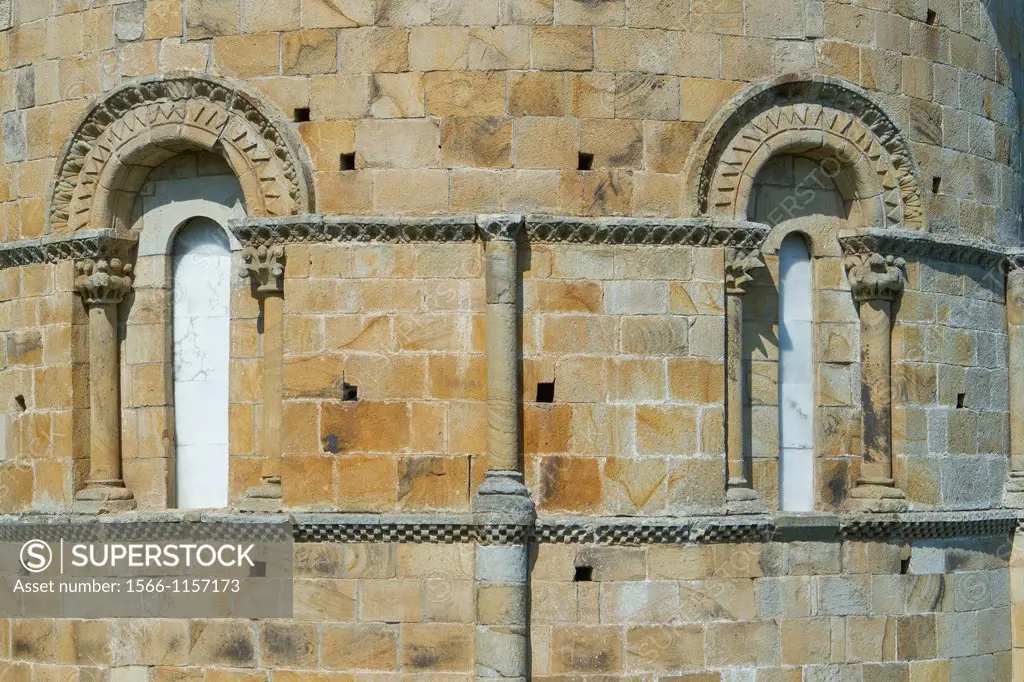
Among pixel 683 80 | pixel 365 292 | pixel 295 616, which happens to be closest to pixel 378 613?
pixel 295 616

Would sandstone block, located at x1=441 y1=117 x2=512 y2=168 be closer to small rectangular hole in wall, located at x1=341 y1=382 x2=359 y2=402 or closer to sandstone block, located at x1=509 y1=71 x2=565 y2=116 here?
sandstone block, located at x1=509 y1=71 x2=565 y2=116

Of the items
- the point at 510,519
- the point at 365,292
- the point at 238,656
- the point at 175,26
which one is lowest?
the point at 238,656

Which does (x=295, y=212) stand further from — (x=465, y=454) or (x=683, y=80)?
(x=683, y=80)

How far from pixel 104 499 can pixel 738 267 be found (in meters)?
5.11

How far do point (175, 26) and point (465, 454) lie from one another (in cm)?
394

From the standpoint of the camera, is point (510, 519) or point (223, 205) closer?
point (510, 519)

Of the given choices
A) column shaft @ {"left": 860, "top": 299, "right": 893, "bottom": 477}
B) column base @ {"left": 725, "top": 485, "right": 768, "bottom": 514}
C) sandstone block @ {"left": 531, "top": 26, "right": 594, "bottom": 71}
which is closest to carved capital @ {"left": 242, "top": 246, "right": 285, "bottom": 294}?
sandstone block @ {"left": 531, "top": 26, "right": 594, "bottom": 71}

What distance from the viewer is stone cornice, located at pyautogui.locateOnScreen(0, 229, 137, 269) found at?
12781mm

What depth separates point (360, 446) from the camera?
12.1 meters

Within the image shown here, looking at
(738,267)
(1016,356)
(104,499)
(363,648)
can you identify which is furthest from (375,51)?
(1016,356)

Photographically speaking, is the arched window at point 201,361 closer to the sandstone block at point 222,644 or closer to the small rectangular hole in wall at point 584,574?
the sandstone block at point 222,644

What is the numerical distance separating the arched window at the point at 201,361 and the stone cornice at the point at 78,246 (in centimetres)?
40

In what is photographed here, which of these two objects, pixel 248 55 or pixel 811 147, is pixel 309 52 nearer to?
pixel 248 55

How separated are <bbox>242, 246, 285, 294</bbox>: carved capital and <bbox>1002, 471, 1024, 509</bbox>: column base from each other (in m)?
6.32
